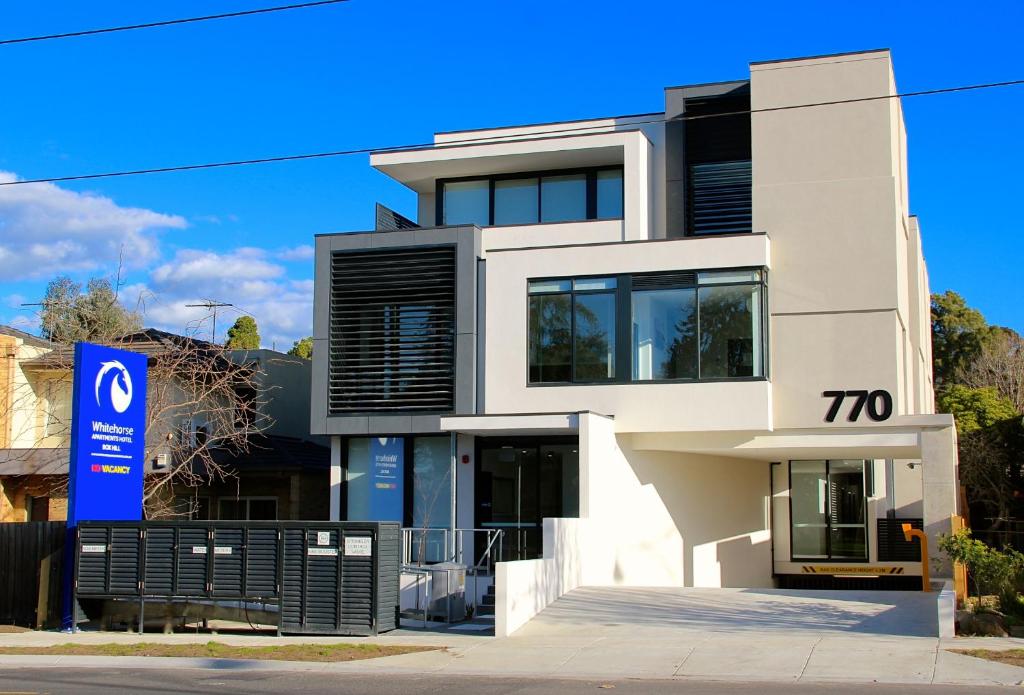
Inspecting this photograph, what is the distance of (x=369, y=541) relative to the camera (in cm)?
1802

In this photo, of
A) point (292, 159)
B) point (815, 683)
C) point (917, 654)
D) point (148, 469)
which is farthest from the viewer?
point (148, 469)

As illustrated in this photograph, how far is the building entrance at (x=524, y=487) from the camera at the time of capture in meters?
25.8

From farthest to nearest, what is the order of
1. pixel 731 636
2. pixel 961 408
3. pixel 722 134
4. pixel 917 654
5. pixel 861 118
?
pixel 961 408 < pixel 722 134 < pixel 861 118 < pixel 731 636 < pixel 917 654

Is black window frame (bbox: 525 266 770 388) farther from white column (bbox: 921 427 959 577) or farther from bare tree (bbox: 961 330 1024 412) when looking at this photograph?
bare tree (bbox: 961 330 1024 412)

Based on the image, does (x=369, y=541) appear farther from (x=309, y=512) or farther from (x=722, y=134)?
(x=722, y=134)

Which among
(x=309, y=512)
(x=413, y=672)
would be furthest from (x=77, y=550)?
(x=309, y=512)

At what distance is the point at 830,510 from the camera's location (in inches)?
1266

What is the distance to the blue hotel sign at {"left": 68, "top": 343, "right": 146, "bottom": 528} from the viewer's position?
61.8 feet

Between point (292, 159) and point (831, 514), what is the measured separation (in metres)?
18.7

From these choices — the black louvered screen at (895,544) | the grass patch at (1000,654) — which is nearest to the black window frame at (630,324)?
the black louvered screen at (895,544)

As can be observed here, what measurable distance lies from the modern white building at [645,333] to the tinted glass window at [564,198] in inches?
4.1

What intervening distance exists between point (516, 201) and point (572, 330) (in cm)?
557

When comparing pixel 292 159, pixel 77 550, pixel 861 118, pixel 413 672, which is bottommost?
pixel 413 672

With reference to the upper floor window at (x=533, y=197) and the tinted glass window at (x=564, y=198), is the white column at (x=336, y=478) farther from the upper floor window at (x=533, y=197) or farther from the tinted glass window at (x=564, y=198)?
the tinted glass window at (x=564, y=198)
